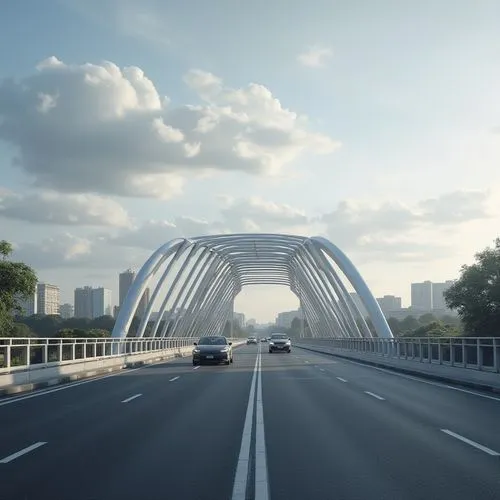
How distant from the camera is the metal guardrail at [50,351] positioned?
22.7 m

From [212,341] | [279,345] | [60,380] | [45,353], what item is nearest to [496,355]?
[60,380]

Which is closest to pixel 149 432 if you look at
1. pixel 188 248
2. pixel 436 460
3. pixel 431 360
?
pixel 436 460

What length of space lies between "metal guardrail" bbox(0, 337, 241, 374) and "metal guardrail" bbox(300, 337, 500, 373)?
1501 centimetres

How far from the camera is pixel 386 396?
783 inches

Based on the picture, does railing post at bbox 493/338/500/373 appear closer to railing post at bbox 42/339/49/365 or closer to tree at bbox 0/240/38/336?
railing post at bbox 42/339/49/365

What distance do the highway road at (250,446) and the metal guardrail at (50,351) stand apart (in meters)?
2.92

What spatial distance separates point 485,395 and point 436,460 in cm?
1172

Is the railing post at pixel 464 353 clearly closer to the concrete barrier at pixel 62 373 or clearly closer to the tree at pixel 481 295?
the concrete barrier at pixel 62 373

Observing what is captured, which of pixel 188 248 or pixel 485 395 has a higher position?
pixel 188 248

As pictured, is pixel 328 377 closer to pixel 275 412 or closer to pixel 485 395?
pixel 485 395

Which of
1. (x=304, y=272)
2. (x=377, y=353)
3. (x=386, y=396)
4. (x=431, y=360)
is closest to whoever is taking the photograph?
(x=386, y=396)

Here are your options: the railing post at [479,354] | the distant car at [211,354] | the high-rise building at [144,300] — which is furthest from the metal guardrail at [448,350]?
the high-rise building at [144,300]

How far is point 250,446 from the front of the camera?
10961 millimetres

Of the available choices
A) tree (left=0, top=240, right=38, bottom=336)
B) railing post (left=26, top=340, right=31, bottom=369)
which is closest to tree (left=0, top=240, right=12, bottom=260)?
tree (left=0, top=240, right=38, bottom=336)
